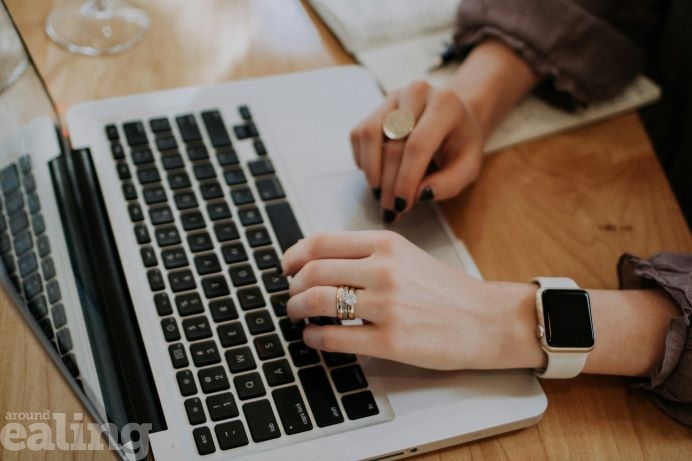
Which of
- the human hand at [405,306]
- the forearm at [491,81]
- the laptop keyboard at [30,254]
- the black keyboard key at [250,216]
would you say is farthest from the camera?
the forearm at [491,81]

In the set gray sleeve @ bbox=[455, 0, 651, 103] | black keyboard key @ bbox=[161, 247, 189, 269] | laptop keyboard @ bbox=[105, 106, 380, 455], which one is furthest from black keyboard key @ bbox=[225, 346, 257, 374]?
gray sleeve @ bbox=[455, 0, 651, 103]

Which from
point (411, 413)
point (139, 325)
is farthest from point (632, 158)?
point (139, 325)

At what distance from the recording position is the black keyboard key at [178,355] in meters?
0.59

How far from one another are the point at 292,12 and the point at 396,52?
15 cm

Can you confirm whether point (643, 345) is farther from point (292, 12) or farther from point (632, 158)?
point (292, 12)

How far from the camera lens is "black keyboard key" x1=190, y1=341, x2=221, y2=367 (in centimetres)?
59

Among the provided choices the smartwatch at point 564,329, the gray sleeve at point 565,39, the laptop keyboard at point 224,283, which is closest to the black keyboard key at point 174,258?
the laptop keyboard at point 224,283

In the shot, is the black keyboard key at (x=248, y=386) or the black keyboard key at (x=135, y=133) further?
the black keyboard key at (x=135, y=133)

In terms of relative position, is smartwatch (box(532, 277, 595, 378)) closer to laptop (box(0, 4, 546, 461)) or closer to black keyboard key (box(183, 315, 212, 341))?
laptop (box(0, 4, 546, 461))

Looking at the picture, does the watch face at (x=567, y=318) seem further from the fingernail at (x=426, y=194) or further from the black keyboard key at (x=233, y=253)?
the black keyboard key at (x=233, y=253)

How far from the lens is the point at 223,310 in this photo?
0.63m

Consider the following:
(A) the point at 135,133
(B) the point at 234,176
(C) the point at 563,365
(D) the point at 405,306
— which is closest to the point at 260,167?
(B) the point at 234,176

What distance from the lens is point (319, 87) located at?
85 centimetres

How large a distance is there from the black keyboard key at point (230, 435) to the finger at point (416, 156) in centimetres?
27
